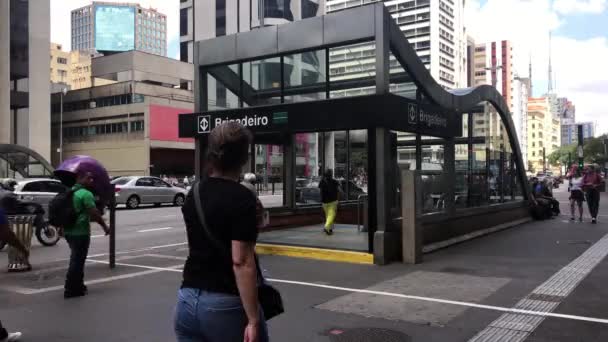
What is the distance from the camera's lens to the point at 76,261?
6.70m

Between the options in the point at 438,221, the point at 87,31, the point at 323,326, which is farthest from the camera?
the point at 87,31

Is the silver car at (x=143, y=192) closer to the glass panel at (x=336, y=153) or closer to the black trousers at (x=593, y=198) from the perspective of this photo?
the glass panel at (x=336, y=153)

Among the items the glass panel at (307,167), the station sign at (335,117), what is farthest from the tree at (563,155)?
the station sign at (335,117)

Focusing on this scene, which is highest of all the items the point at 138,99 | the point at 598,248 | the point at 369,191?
the point at 138,99

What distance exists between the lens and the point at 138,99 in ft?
200

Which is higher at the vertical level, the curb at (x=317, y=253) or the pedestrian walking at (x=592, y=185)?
the pedestrian walking at (x=592, y=185)

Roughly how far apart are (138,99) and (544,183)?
50.3m

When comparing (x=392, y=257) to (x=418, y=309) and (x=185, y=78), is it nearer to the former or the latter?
(x=418, y=309)

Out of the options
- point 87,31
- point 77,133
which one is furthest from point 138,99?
point 87,31

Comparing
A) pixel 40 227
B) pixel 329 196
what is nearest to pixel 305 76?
pixel 329 196

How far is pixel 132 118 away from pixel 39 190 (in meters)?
45.8

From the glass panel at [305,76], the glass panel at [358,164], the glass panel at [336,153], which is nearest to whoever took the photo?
the glass panel at [305,76]

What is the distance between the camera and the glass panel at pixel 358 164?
13.0 meters

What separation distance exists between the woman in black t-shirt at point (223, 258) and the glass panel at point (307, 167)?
10909 mm
